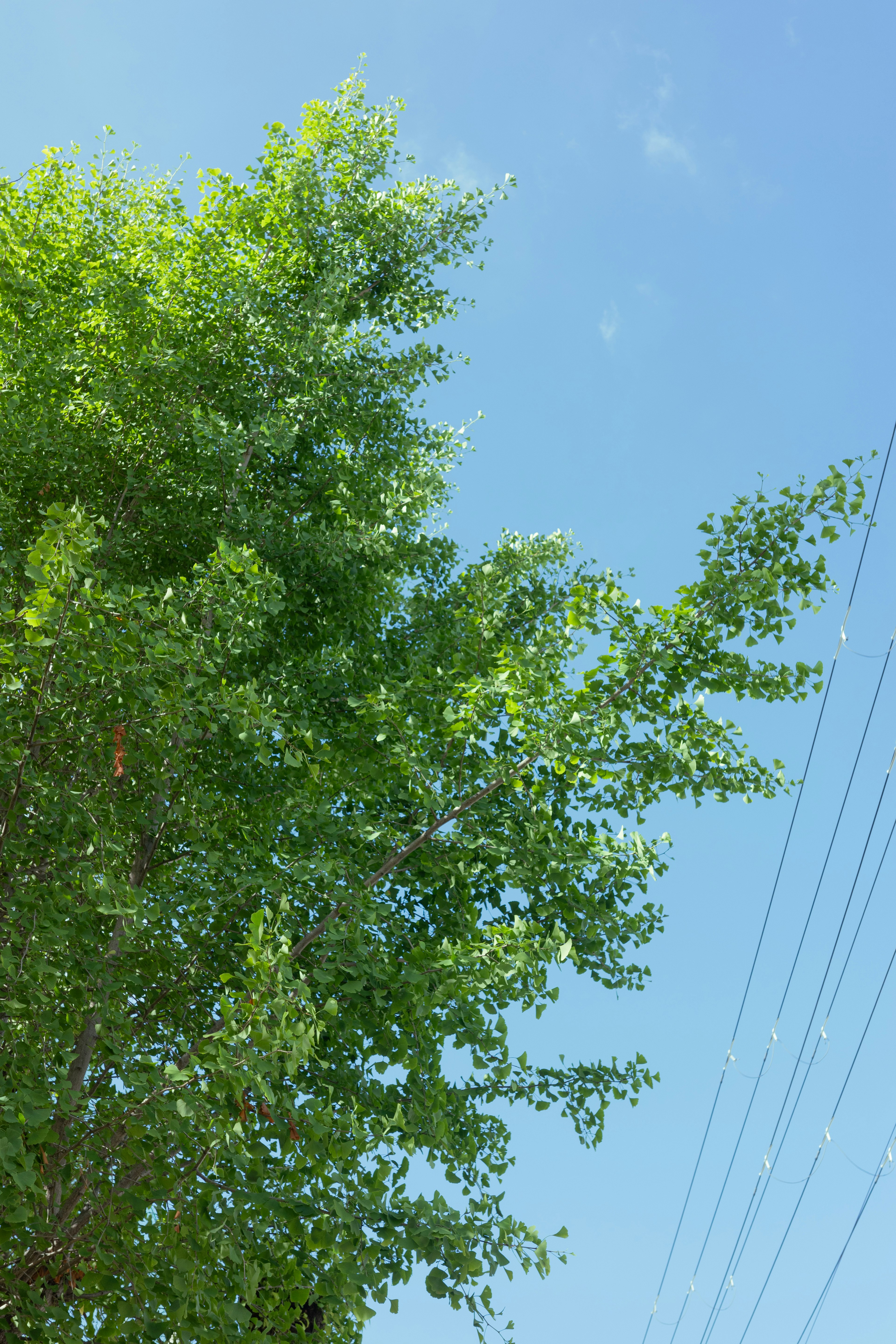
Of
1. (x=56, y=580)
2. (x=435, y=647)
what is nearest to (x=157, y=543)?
(x=435, y=647)

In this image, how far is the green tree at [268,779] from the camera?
402 centimetres

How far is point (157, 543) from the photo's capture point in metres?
7.97

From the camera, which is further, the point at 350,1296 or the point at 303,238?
the point at 303,238

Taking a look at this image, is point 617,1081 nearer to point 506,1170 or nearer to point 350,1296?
point 506,1170

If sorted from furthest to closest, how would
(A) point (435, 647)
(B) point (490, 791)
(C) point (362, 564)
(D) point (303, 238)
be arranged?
(D) point (303, 238), (A) point (435, 647), (C) point (362, 564), (B) point (490, 791)

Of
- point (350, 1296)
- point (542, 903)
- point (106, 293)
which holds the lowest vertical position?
point (350, 1296)

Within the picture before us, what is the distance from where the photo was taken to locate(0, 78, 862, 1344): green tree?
4023 millimetres

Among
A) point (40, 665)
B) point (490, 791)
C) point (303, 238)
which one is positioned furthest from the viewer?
point (303, 238)

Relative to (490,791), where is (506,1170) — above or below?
below

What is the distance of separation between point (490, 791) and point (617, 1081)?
1.93 m

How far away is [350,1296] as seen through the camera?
12.9ft

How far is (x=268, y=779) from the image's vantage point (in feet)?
21.1

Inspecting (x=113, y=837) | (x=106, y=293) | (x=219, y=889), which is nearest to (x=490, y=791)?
(x=219, y=889)

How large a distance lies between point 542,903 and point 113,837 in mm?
2682
